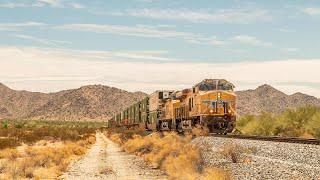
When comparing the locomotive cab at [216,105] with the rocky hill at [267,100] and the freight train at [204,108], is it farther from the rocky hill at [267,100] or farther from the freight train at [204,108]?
the rocky hill at [267,100]

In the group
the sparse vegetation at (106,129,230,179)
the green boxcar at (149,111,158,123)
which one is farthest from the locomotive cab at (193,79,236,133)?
the green boxcar at (149,111,158,123)

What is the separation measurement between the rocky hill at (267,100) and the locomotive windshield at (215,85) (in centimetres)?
13084

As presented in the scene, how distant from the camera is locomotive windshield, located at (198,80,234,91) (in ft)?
122

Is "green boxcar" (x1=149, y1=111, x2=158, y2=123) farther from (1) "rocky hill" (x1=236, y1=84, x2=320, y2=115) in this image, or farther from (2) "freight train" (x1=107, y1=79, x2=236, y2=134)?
(1) "rocky hill" (x1=236, y1=84, x2=320, y2=115)

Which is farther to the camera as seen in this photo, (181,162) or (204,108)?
(204,108)

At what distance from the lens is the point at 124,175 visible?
21.0 metres

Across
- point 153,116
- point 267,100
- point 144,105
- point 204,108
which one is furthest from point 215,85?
point 267,100

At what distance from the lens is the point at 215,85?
1480 inches

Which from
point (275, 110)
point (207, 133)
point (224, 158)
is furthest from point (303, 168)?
point (275, 110)

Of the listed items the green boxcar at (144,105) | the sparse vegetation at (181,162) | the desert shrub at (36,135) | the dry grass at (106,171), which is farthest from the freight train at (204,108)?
the dry grass at (106,171)

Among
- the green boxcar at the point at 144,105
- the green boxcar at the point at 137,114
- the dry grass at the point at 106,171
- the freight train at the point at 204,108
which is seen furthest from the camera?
the green boxcar at the point at 137,114

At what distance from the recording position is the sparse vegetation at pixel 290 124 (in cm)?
3609

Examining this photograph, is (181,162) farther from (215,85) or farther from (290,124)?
(290,124)

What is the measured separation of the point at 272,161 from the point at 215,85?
18494mm
